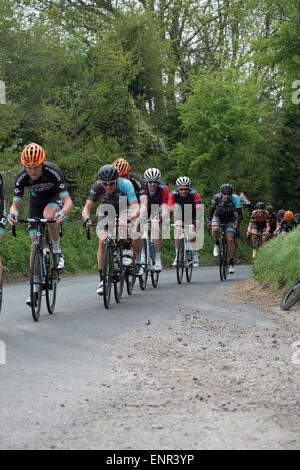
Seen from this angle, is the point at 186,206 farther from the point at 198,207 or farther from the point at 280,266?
the point at 280,266

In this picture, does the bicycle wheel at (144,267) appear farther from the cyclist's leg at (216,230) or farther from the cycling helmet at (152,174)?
the cyclist's leg at (216,230)

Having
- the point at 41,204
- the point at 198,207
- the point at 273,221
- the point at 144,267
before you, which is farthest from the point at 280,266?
the point at 273,221

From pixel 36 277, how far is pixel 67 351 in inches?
78.0

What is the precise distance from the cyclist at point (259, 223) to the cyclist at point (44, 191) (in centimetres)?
1576

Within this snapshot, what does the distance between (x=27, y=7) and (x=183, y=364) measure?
89.3 feet

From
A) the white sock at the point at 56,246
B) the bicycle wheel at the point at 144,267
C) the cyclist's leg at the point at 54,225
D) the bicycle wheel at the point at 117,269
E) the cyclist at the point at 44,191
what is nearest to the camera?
the cyclist at the point at 44,191

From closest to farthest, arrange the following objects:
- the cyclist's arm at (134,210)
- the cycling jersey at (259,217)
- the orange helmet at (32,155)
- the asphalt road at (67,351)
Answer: the asphalt road at (67,351)
the orange helmet at (32,155)
the cyclist's arm at (134,210)
the cycling jersey at (259,217)

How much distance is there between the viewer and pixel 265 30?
42844 mm

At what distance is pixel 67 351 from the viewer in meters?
7.53

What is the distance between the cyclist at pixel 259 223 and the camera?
2536 cm

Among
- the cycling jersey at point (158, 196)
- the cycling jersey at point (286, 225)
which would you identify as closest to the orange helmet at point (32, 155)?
the cycling jersey at point (158, 196)

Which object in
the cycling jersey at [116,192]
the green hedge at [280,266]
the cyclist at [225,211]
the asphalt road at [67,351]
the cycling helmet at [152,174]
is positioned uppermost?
the cycling helmet at [152,174]

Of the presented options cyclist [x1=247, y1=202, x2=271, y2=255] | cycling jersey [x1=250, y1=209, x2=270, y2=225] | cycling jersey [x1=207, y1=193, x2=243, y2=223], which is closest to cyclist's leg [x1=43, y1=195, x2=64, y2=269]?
cycling jersey [x1=207, y1=193, x2=243, y2=223]
